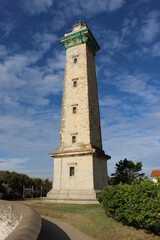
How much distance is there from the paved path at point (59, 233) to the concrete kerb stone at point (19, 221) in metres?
1.17

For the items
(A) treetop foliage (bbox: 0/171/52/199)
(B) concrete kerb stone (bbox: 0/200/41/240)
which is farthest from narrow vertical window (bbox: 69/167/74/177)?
(A) treetop foliage (bbox: 0/171/52/199)

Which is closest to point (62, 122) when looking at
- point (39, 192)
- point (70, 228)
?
point (70, 228)

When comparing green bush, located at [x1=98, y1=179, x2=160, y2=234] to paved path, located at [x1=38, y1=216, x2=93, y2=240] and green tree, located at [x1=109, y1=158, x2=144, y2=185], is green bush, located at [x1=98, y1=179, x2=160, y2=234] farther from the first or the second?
green tree, located at [x1=109, y1=158, x2=144, y2=185]

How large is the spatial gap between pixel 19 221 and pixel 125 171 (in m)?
20.9

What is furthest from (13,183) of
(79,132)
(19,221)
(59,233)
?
(19,221)

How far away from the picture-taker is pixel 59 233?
313 inches

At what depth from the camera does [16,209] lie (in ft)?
24.8

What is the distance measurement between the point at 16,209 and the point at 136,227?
533 cm

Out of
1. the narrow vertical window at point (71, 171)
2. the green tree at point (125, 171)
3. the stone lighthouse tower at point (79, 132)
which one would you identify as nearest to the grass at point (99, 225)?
the stone lighthouse tower at point (79, 132)

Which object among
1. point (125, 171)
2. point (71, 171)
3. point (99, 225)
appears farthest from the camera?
point (125, 171)

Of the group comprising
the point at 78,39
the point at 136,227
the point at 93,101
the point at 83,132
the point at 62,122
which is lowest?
the point at 136,227

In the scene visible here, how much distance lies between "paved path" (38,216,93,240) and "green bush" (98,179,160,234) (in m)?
2.12

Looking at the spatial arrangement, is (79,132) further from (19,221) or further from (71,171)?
(19,221)

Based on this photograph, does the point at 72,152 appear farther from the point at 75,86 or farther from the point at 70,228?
the point at 70,228
